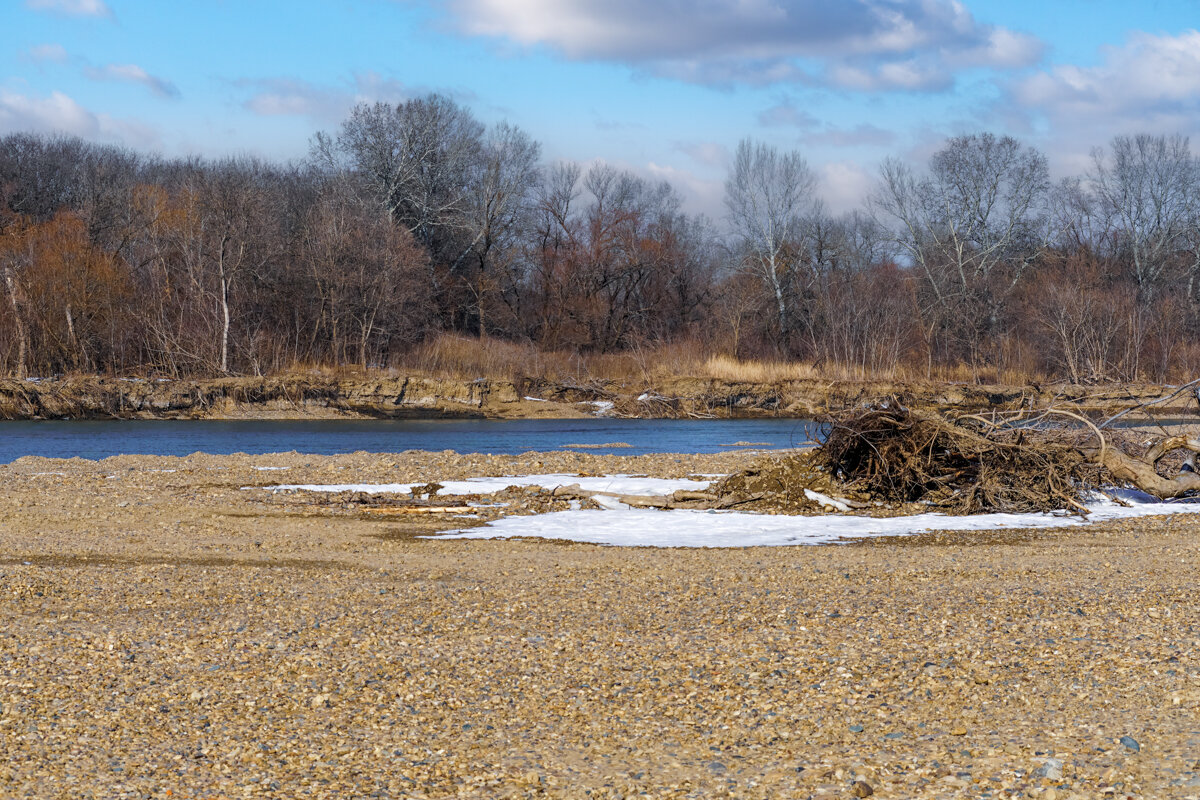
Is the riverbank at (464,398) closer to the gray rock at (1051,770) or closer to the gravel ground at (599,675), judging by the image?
the gravel ground at (599,675)

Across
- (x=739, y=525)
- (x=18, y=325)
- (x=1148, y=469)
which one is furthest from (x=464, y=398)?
(x=1148, y=469)

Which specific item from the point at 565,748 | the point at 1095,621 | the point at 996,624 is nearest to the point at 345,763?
the point at 565,748

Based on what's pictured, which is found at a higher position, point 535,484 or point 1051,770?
point 1051,770

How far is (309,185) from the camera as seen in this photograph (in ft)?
232

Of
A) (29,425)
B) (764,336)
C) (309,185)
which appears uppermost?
(309,185)

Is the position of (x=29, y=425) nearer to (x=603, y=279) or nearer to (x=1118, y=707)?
(x=603, y=279)

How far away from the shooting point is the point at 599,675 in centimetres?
704

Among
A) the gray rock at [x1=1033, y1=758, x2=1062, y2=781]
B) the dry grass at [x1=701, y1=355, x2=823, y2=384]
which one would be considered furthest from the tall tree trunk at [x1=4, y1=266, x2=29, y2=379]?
the gray rock at [x1=1033, y1=758, x2=1062, y2=781]

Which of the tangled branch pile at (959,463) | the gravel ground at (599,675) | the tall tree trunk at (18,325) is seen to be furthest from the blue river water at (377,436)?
the gravel ground at (599,675)

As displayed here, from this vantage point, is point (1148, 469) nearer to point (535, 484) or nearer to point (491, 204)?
point (535, 484)

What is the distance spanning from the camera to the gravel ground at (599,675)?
5199 mm

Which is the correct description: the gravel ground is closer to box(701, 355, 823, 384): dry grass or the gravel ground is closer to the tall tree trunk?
box(701, 355, 823, 384): dry grass

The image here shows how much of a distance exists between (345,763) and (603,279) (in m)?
64.3

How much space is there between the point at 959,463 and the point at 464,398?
113 ft
